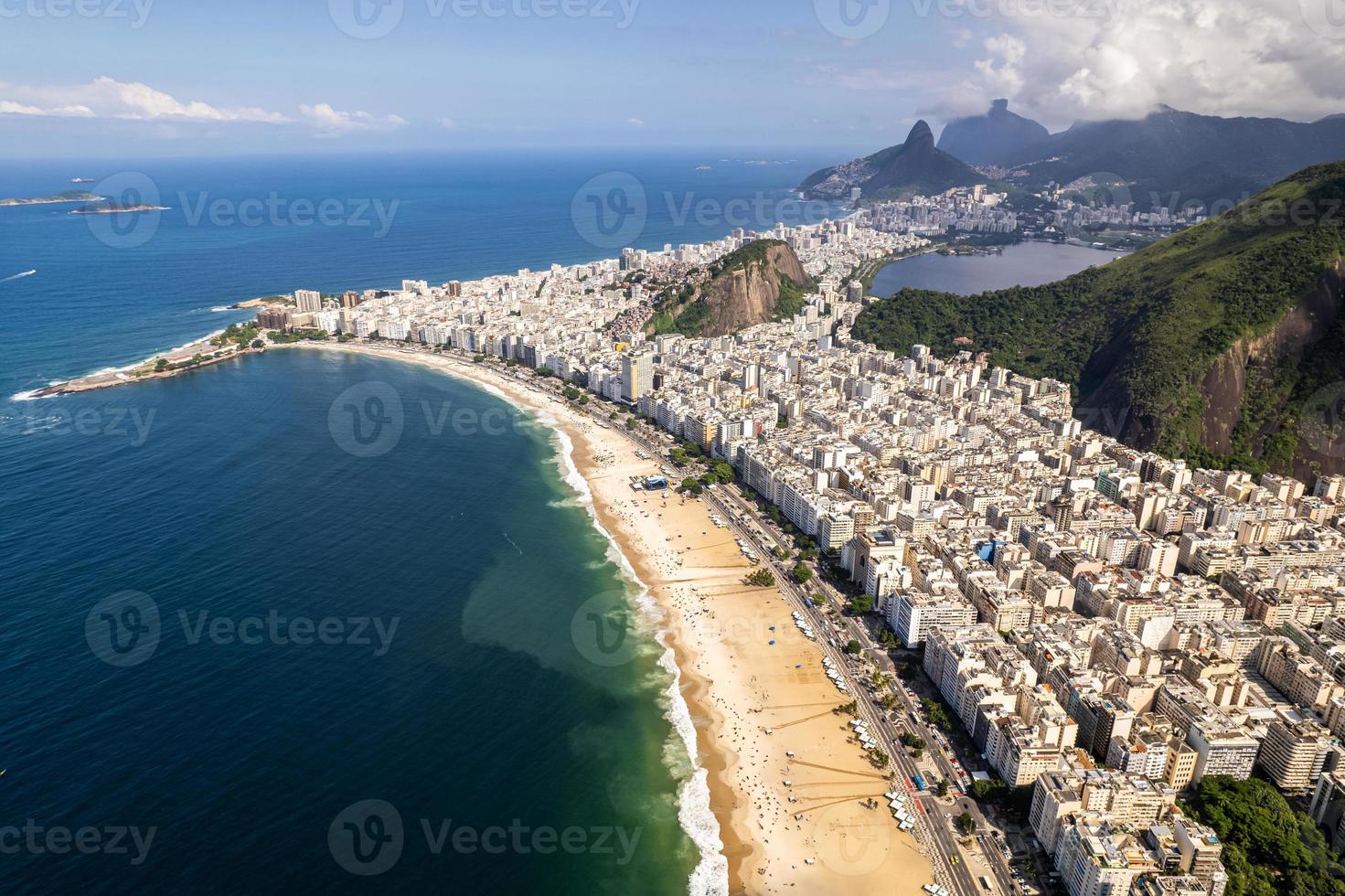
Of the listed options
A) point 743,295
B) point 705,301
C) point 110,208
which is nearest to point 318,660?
point 705,301

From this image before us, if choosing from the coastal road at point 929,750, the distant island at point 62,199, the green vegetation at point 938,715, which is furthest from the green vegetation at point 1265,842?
the distant island at point 62,199

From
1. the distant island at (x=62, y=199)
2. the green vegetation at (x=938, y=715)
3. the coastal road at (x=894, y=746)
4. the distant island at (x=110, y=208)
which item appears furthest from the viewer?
the distant island at (x=62, y=199)

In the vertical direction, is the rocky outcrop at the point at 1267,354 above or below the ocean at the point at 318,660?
above

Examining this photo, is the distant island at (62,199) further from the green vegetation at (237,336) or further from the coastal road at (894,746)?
the coastal road at (894,746)

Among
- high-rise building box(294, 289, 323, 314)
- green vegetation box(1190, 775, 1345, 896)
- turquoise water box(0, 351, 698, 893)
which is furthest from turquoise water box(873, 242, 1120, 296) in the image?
green vegetation box(1190, 775, 1345, 896)

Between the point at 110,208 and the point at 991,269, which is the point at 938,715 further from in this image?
the point at 110,208

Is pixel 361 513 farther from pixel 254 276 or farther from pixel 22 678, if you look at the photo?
pixel 254 276

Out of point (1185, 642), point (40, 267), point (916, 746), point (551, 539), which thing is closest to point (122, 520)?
point (551, 539)

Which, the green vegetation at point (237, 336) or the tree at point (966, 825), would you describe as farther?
the green vegetation at point (237, 336)
